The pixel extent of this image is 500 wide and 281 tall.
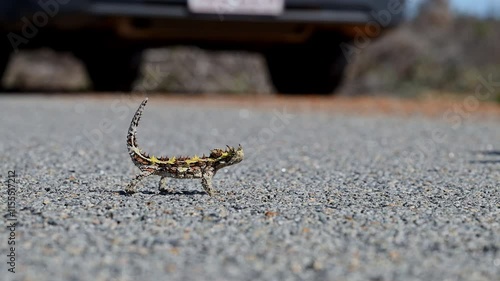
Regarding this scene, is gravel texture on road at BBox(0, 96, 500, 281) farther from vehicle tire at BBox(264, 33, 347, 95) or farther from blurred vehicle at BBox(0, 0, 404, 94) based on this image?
vehicle tire at BBox(264, 33, 347, 95)

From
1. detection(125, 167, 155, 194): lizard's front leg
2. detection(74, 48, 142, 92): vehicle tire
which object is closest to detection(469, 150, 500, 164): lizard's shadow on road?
detection(125, 167, 155, 194): lizard's front leg

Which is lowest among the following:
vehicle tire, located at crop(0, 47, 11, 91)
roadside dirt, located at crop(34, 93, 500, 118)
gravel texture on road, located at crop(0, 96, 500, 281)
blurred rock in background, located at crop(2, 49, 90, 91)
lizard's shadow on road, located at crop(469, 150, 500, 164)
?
gravel texture on road, located at crop(0, 96, 500, 281)

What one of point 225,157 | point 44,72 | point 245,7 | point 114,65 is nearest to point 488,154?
point 225,157

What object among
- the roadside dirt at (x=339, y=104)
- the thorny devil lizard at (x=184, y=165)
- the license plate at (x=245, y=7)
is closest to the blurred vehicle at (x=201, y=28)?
the license plate at (x=245, y=7)

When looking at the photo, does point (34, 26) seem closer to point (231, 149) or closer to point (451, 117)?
point (451, 117)

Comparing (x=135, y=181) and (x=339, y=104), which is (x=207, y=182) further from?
(x=339, y=104)

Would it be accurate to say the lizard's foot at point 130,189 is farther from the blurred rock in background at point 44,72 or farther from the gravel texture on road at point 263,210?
the blurred rock in background at point 44,72

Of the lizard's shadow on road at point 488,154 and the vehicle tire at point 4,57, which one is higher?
the vehicle tire at point 4,57
